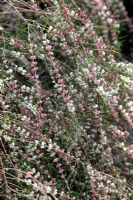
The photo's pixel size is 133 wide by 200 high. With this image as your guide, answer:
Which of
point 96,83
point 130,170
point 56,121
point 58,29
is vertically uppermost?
point 58,29

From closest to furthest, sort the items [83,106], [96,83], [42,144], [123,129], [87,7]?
[42,144], [96,83], [83,106], [123,129], [87,7]

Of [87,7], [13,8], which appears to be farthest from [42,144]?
[87,7]

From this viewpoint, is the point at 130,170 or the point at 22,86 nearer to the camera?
the point at 22,86

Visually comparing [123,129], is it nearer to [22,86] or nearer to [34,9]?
[22,86]

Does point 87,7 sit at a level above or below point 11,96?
above

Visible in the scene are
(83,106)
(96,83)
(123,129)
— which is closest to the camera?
(96,83)

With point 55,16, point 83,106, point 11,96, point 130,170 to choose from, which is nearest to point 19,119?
point 11,96
